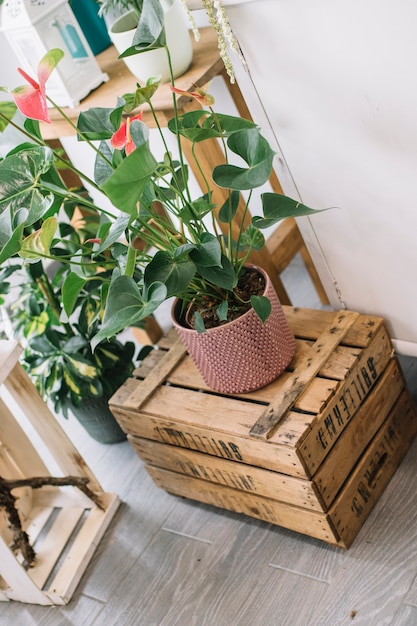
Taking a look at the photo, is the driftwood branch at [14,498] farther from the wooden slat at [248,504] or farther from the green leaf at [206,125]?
the green leaf at [206,125]

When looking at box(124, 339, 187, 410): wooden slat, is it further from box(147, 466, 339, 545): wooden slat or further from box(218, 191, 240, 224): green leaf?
box(218, 191, 240, 224): green leaf

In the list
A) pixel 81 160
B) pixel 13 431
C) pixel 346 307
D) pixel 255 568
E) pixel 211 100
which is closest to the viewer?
pixel 211 100

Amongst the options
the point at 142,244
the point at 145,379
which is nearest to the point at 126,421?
the point at 145,379

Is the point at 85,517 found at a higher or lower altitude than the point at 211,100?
lower

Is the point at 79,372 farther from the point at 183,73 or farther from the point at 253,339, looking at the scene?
the point at 183,73

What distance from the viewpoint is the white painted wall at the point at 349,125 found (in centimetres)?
149

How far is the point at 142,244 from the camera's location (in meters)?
2.49

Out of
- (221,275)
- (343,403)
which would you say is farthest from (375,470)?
(221,275)

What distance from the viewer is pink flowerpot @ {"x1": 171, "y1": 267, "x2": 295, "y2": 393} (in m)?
1.70

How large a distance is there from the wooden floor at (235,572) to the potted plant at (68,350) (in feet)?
0.95

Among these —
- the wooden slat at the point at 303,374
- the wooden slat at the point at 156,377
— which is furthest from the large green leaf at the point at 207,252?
the wooden slat at the point at 156,377

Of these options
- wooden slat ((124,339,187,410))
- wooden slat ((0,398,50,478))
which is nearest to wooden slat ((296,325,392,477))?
wooden slat ((124,339,187,410))

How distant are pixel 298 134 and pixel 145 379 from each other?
69 cm

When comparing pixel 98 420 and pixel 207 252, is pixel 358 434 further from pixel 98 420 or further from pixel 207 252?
pixel 98 420
